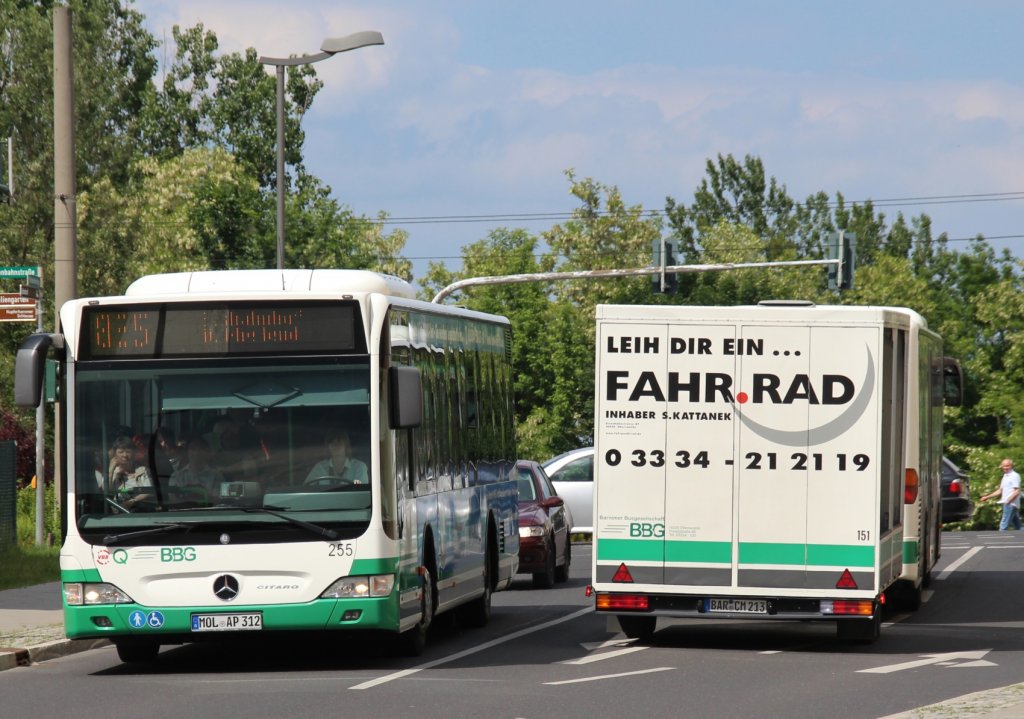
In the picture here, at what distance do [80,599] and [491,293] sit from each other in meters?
61.1

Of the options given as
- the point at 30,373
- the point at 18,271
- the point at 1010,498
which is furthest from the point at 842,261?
the point at 30,373

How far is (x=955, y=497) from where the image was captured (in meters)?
38.4

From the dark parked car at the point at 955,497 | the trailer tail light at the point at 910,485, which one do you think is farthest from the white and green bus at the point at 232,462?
the dark parked car at the point at 955,497

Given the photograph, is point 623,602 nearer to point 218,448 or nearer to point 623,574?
point 623,574

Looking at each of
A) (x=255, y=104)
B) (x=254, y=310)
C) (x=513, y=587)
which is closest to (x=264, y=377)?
(x=254, y=310)

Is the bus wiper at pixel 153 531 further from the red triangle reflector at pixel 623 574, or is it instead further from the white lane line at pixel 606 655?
the red triangle reflector at pixel 623 574

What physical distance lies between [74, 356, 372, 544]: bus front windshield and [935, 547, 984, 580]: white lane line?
1347cm

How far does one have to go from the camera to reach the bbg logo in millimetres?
13711

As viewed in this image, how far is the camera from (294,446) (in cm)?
1374

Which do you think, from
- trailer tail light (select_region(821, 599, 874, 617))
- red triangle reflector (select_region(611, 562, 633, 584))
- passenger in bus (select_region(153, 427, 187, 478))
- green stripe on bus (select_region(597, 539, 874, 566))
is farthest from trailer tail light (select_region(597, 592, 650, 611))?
passenger in bus (select_region(153, 427, 187, 478))

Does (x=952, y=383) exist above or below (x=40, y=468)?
above

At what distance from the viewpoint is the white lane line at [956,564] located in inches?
1021

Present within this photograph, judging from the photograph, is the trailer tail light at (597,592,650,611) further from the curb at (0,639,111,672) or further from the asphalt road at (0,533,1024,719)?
the curb at (0,639,111,672)

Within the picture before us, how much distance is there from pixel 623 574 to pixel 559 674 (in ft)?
6.09
